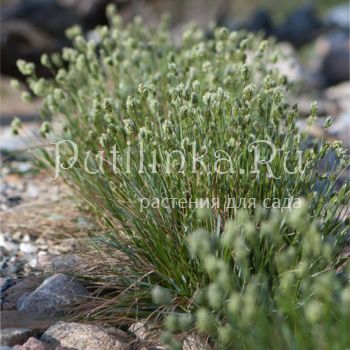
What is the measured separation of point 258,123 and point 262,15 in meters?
7.97

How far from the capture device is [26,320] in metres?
2.67

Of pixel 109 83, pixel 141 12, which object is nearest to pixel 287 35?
pixel 141 12

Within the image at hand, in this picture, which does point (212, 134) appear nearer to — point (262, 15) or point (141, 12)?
point (141, 12)

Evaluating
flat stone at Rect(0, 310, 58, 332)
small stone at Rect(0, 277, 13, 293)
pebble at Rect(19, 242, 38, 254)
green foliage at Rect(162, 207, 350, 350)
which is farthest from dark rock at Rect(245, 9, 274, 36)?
flat stone at Rect(0, 310, 58, 332)

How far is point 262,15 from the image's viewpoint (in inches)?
416

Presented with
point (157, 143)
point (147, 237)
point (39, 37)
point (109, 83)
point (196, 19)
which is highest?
point (196, 19)

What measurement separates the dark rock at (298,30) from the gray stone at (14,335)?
8.69 m

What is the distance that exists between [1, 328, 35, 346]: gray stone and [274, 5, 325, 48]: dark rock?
8686 mm

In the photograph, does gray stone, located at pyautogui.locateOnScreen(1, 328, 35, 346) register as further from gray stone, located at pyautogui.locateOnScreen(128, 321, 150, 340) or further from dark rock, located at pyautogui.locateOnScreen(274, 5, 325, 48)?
dark rock, located at pyautogui.locateOnScreen(274, 5, 325, 48)

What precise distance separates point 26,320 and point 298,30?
895 centimetres

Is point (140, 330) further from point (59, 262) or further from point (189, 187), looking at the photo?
point (59, 262)

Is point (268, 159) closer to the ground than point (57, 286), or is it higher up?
higher up

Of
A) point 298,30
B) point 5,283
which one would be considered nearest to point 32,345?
point 5,283

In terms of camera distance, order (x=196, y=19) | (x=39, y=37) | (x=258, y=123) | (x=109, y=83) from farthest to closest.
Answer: (x=196, y=19) < (x=39, y=37) < (x=109, y=83) < (x=258, y=123)
